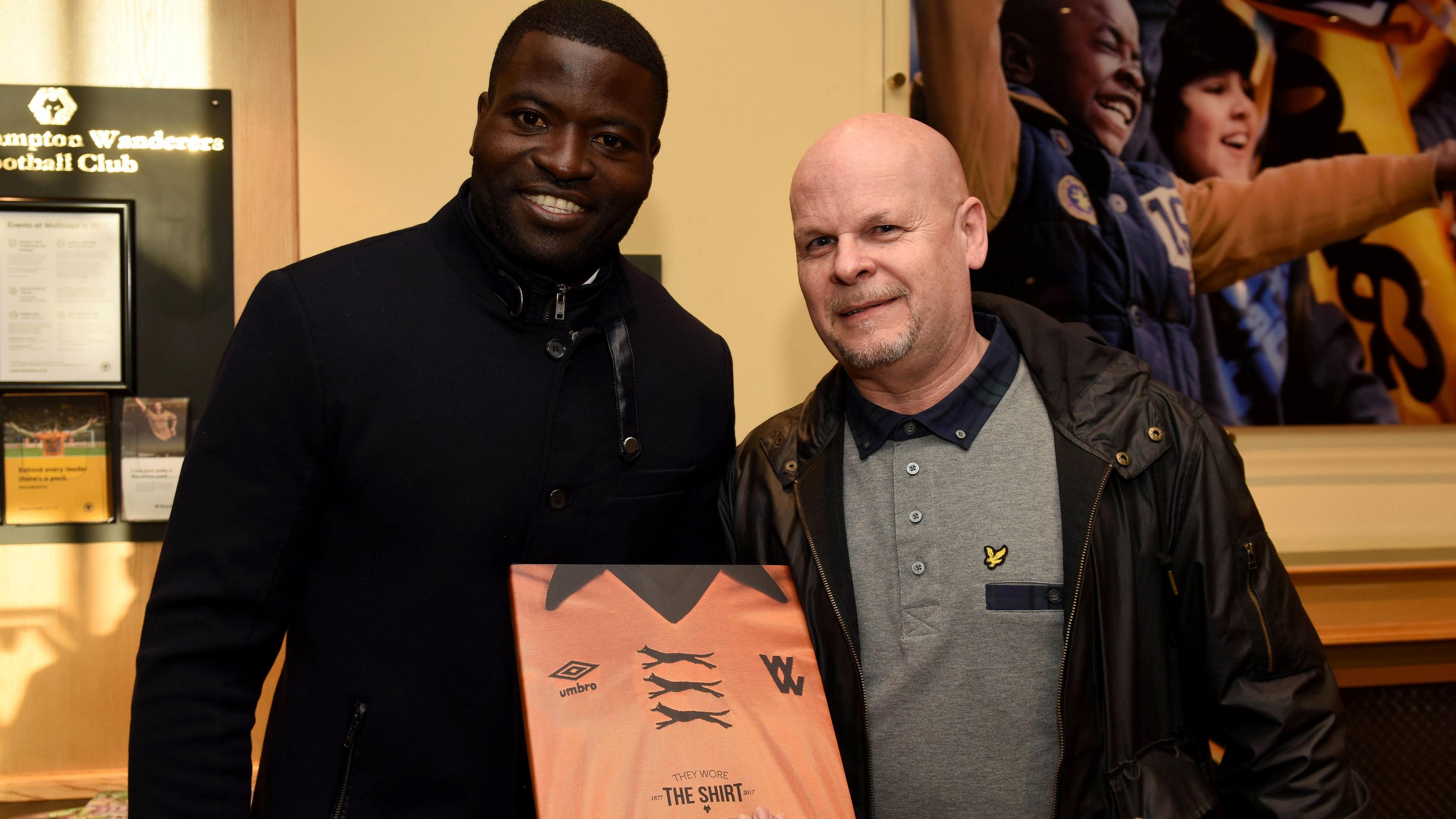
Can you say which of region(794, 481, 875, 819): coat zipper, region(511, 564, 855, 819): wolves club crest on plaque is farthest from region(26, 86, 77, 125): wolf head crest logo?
region(794, 481, 875, 819): coat zipper

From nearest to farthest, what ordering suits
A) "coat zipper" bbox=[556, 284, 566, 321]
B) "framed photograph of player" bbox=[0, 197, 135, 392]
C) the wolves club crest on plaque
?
the wolves club crest on plaque
"coat zipper" bbox=[556, 284, 566, 321]
"framed photograph of player" bbox=[0, 197, 135, 392]

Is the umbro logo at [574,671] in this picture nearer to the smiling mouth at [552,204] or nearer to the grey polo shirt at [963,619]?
the grey polo shirt at [963,619]

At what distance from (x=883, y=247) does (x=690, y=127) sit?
0.94 m

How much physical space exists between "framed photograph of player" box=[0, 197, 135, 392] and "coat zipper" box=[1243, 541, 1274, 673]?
2356mm

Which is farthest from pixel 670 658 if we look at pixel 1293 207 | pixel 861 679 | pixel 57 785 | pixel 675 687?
pixel 1293 207

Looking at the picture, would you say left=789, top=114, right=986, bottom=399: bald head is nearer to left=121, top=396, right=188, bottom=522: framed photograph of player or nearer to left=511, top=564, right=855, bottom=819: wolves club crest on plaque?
left=511, top=564, right=855, bottom=819: wolves club crest on plaque

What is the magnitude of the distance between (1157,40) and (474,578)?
2.18 meters

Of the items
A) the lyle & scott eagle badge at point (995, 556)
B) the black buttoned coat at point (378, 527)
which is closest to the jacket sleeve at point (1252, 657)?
the lyle & scott eagle badge at point (995, 556)

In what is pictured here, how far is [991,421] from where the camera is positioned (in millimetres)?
1601

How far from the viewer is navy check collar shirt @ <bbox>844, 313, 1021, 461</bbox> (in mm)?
1589

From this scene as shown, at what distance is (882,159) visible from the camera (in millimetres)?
1563

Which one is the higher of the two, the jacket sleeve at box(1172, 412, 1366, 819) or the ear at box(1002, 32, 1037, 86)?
the ear at box(1002, 32, 1037, 86)

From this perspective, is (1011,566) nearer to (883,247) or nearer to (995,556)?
(995,556)

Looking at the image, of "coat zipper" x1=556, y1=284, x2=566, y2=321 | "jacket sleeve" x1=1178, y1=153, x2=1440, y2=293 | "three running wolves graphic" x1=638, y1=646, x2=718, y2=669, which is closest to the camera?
"three running wolves graphic" x1=638, y1=646, x2=718, y2=669
